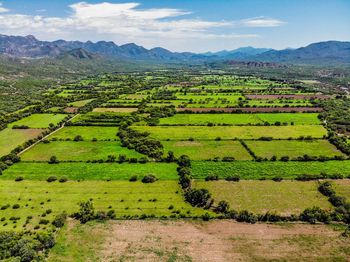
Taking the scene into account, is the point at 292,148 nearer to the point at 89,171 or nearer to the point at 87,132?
the point at 89,171

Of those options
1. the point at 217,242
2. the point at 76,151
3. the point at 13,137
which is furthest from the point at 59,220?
the point at 13,137

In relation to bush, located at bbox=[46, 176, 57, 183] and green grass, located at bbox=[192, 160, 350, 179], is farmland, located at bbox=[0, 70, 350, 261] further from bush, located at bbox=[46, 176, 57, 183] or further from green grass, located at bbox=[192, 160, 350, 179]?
green grass, located at bbox=[192, 160, 350, 179]

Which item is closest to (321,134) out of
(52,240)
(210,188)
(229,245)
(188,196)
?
(210,188)

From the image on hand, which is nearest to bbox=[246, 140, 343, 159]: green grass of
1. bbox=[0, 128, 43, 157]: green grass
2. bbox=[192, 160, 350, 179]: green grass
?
bbox=[192, 160, 350, 179]: green grass

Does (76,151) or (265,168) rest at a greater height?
(265,168)

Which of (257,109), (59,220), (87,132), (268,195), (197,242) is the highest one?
(257,109)
